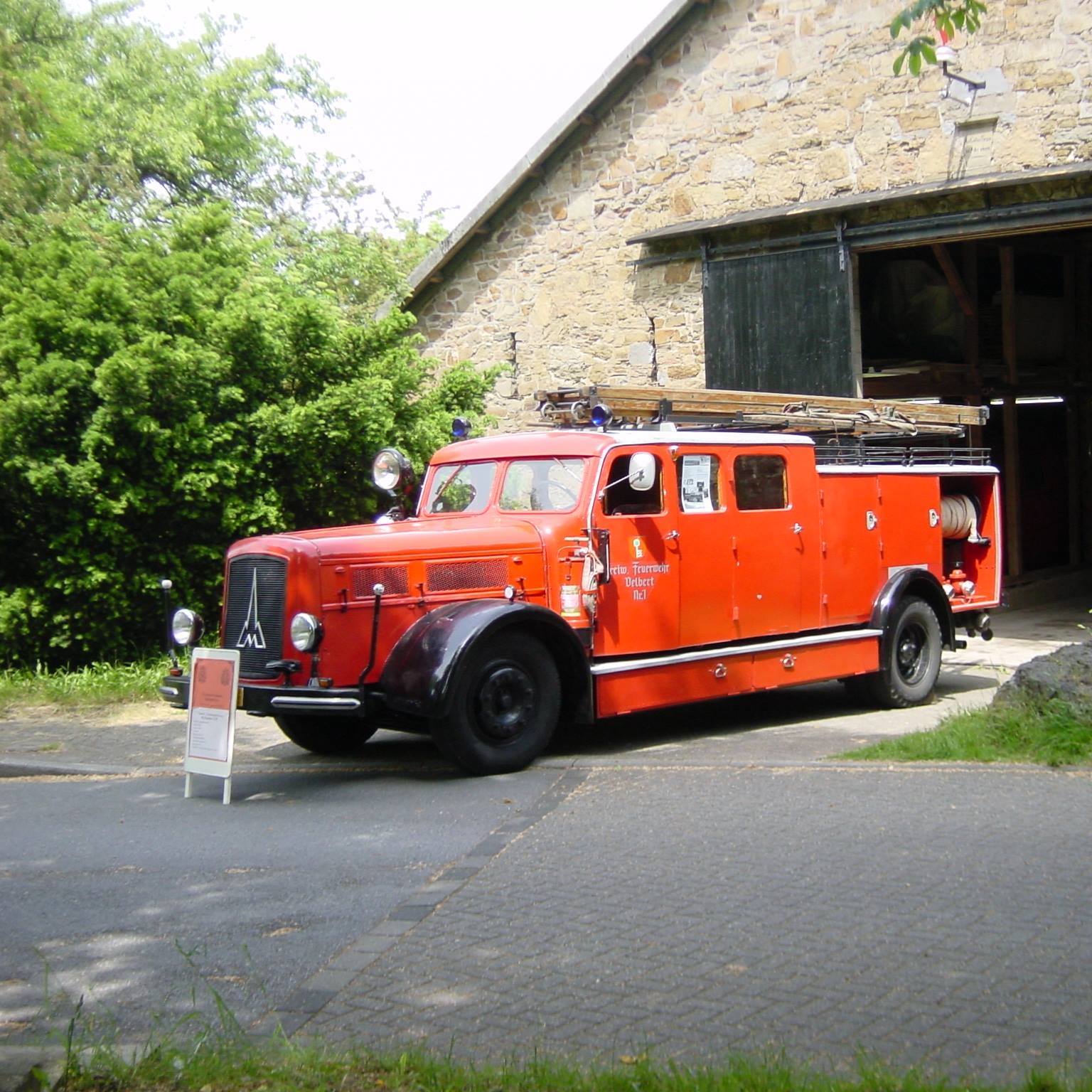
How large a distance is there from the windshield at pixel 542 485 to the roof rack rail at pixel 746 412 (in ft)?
1.37

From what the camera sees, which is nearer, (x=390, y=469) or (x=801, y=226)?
(x=390, y=469)

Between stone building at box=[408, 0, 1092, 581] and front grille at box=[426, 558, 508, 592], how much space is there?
291 inches

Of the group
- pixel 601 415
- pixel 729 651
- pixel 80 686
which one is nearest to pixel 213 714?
pixel 601 415

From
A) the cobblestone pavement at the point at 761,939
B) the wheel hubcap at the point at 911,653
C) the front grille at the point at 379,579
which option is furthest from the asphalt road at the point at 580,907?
the wheel hubcap at the point at 911,653

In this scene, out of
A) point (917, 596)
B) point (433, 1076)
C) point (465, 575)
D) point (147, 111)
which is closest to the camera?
point (433, 1076)

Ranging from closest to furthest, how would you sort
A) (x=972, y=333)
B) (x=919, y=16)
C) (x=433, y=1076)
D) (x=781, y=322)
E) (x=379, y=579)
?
1. (x=433, y=1076)
2. (x=919, y=16)
3. (x=379, y=579)
4. (x=781, y=322)
5. (x=972, y=333)

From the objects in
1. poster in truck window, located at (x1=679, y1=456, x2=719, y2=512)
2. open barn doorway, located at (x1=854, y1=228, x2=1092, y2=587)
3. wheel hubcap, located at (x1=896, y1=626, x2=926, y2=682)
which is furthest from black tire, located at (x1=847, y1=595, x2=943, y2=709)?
open barn doorway, located at (x1=854, y1=228, x2=1092, y2=587)

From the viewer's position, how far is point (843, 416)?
12086 millimetres

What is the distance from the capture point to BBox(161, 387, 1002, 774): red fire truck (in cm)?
874

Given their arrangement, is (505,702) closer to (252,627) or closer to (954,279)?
(252,627)

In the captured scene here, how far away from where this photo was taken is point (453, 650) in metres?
8.47

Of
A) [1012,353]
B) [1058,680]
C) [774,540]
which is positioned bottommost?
[1058,680]

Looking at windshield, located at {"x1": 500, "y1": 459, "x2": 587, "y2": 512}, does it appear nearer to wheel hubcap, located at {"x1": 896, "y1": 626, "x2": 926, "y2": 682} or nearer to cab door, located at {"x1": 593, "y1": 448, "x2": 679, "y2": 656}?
cab door, located at {"x1": 593, "y1": 448, "x2": 679, "y2": 656}

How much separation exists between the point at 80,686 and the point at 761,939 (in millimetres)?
8796
